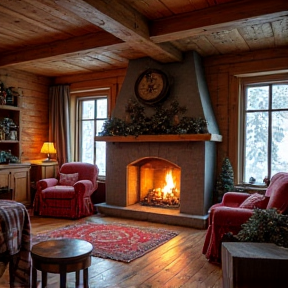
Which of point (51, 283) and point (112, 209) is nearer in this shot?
point (51, 283)

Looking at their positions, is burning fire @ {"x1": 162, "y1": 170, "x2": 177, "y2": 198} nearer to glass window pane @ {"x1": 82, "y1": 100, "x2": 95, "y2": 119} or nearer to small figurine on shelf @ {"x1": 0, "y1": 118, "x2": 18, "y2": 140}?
glass window pane @ {"x1": 82, "y1": 100, "x2": 95, "y2": 119}

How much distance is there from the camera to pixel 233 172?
4.97 metres

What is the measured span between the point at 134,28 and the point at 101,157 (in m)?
3.33

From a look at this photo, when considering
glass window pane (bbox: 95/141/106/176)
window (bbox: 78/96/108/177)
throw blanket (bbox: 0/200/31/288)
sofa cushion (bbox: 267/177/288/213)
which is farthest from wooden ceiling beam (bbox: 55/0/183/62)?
glass window pane (bbox: 95/141/106/176)

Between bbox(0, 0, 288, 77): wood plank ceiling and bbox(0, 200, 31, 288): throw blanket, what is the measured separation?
76.0 inches

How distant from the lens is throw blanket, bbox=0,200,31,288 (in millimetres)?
2369

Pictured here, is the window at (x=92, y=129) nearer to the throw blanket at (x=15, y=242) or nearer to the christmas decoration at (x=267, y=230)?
the throw blanket at (x=15, y=242)

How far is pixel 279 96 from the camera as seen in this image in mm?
4781

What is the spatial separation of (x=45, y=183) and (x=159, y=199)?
6.68ft

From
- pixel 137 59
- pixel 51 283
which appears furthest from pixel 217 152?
pixel 51 283

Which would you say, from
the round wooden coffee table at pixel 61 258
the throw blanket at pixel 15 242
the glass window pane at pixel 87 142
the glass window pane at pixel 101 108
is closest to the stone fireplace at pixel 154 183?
the glass window pane at pixel 87 142

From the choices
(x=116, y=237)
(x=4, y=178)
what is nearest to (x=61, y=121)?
(x=4, y=178)

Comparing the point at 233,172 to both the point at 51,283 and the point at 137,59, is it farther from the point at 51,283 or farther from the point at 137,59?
the point at 51,283

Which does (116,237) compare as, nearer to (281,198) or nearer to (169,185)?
(169,185)
